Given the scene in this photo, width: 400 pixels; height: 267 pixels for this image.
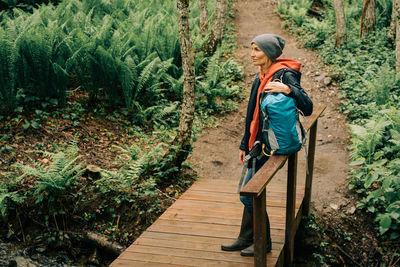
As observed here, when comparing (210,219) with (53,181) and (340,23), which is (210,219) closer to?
(53,181)

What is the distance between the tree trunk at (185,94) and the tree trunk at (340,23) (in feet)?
25.0

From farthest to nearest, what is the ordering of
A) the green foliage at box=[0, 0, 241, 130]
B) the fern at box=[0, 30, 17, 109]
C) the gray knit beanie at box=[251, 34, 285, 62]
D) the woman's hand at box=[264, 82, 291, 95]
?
1. the green foliage at box=[0, 0, 241, 130]
2. the fern at box=[0, 30, 17, 109]
3. the gray knit beanie at box=[251, 34, 285, 62]
4. the woman's hand at box=[264, 82, 291, 95]

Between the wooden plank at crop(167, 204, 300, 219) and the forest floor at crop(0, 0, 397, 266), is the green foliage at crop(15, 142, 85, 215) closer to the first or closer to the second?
the forest floor at crop(0, 0, 397, 266)

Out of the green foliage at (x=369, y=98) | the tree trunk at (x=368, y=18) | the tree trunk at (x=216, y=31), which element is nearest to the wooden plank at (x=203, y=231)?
the green foliage at (x=369, y=98)

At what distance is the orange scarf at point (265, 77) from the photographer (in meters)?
2.95

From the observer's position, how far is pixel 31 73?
20.7 feet

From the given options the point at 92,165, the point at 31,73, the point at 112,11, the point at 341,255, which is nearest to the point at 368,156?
the point at 341,255

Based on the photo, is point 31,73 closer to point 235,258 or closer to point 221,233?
point 221,233

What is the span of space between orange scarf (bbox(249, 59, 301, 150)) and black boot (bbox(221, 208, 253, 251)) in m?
0.74

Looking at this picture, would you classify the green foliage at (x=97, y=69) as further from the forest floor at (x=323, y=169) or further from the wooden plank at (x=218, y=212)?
the wooden plank at (x=218, y=212)

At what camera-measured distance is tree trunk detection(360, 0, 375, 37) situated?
35.1 feet

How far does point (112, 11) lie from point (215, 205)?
9.24 meters

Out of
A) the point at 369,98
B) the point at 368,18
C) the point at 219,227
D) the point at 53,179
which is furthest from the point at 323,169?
the point at 368,18

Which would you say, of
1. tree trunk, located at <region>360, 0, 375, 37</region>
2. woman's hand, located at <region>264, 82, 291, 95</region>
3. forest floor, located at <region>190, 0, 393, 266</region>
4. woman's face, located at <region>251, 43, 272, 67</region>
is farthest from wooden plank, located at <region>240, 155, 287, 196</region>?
tree trunk, located at <region>360, 0, 375, 37</region>
